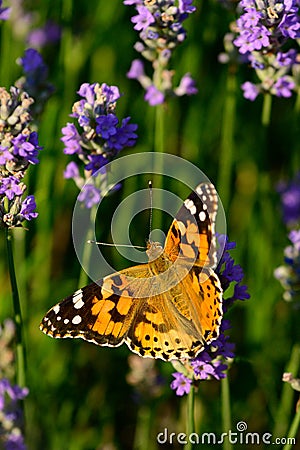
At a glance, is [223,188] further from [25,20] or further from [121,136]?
[25,20]

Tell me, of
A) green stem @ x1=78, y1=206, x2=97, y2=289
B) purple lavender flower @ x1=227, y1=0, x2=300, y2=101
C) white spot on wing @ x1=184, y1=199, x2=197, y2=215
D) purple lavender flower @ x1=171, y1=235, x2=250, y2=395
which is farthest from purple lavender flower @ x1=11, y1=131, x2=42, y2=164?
purple lavender flower @ x1=227, y1=0, x2=300, y2=101

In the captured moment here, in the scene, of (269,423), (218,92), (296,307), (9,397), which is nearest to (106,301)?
(9,397)

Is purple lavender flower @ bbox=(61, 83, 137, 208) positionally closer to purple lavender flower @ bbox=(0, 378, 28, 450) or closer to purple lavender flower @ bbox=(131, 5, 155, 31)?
purple lavender flower @ bbox=(131, 5, 155, 31)

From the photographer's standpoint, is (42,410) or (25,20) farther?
(25,20)

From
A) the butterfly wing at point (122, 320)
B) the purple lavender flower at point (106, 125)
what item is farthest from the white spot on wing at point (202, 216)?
the purple lavender flower at point (106, 125)

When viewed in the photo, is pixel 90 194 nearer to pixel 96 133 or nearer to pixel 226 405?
pixel 96 133

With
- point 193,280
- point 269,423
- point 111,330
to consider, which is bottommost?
point 269,423

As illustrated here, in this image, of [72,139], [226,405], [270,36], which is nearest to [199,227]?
[72,139]
